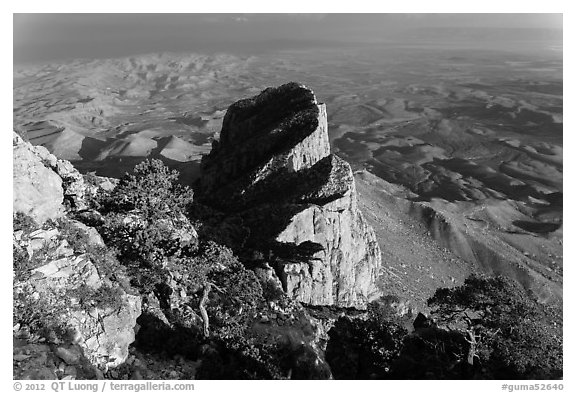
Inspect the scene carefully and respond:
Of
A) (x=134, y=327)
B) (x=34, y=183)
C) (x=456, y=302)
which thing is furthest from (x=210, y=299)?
(x=456, y=302)

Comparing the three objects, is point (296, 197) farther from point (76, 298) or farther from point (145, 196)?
point (76, 298)

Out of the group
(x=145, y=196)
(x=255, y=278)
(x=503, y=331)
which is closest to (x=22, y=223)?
(x=145, y=196)

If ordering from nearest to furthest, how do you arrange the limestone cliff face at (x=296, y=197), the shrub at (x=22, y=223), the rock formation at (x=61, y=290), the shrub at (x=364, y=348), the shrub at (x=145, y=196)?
the rock formation at (x=61, y=290)
the shrub at (x=22, y=223)
the shrub at (x=364, y=348)
the shrub at (x=145, y=196)
the limestone cliff face at (x=296, y=197)

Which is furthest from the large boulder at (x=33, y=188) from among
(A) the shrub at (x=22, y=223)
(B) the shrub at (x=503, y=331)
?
(B) the shrub at (x=503, y=331)

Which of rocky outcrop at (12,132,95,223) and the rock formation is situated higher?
rocky outcrop at (12,132,95,223)

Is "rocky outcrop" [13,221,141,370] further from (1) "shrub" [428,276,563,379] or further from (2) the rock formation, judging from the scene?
(1) "shrub" [428,276,563,379]

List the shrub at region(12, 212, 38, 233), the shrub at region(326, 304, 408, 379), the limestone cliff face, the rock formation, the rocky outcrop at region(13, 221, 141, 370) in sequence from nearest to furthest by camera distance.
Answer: the rock formation, the rocky outcrop at region(13, 221, 141, 370), the shrub at region(12, 212, 38, 233), the shrub at region(326, 304, 408, 379), the limestone cliff face

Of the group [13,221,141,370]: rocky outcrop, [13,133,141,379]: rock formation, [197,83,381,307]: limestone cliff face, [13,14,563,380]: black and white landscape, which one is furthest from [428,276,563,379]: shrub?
[13,133,141,379]: rock formation

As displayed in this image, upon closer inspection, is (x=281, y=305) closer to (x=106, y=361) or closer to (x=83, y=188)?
(x=106, y=361)

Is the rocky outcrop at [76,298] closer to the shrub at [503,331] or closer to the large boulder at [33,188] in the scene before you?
the large boulder at [33,188]
